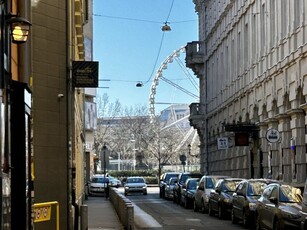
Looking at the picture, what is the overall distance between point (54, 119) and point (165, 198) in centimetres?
3018

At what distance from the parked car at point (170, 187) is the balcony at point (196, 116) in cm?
1542

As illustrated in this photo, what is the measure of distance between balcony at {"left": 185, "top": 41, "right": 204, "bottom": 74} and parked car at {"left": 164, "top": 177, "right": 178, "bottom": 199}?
16715mm

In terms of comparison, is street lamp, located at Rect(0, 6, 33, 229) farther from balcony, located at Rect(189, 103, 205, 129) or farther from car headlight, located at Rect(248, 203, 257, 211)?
balcony, located at Rect(189, 103, 205, 129)

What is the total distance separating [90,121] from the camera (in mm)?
55750

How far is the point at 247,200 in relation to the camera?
21.4 meters

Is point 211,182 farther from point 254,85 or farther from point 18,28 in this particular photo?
point 18,28

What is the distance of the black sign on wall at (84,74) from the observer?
61.9 feet

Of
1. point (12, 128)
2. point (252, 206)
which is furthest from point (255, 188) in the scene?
point (12, 128)

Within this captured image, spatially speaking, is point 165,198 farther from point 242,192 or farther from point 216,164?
point 242,192

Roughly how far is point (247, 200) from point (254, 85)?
1870 cm

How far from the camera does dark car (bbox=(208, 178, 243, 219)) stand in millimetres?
25369

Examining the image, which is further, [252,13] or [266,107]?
[252,13]

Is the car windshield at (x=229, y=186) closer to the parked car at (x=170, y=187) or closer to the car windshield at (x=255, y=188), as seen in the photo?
the car windshield at (x=255, y=188)

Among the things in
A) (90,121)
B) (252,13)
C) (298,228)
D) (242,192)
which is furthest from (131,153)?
(298,228)
